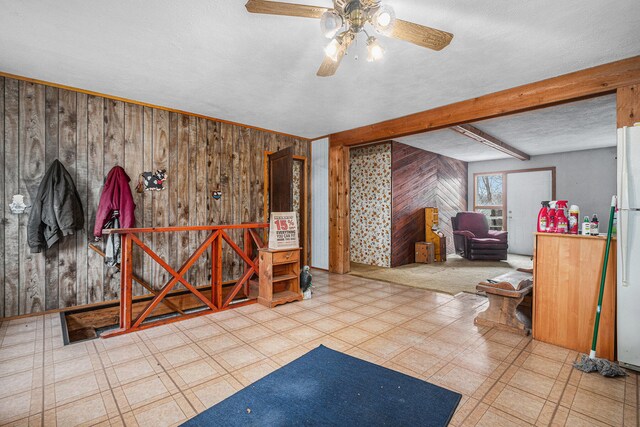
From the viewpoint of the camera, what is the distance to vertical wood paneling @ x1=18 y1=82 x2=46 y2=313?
10.3ft

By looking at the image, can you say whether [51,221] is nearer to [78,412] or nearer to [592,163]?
[78,412]

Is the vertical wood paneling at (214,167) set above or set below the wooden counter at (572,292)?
above

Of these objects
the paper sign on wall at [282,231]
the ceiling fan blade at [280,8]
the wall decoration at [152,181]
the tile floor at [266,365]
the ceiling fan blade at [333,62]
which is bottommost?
the tile floor at [266,365]

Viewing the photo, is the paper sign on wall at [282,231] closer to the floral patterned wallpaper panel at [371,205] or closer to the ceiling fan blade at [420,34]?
the ceiling fan blade at [420,34]

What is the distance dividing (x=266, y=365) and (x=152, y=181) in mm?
2985

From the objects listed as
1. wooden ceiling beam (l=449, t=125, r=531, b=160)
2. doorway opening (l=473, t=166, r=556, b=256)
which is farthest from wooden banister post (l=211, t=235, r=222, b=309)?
doorway opening (l=473, t=166, r=556, b=256)

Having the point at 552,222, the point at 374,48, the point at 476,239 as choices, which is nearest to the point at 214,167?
the point at 374,48

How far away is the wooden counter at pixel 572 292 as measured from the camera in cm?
238

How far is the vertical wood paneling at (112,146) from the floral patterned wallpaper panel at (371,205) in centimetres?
465

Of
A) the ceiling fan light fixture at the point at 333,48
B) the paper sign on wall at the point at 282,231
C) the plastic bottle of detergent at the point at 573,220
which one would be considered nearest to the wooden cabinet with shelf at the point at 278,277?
the paper sign on wall at the point at 282,231

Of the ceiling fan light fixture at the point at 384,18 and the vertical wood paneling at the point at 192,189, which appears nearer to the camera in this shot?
the ceiling fan light fixture at the point at 384,18

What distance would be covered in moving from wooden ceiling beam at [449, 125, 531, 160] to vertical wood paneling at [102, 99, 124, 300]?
4758 millimetres

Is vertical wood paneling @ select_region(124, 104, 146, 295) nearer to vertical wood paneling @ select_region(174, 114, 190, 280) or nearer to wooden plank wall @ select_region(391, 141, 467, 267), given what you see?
vertical wood paneling @ select_region(174, 114, 190, 280)

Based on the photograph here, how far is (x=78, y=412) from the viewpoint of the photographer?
1732 mm
